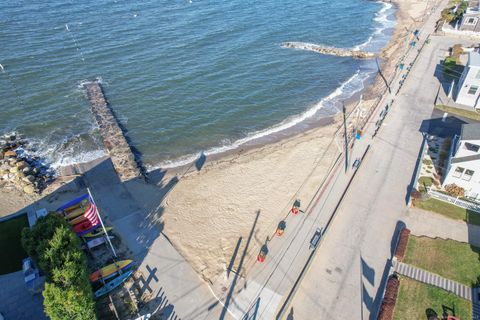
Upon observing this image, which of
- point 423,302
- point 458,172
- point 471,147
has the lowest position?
point 423,302

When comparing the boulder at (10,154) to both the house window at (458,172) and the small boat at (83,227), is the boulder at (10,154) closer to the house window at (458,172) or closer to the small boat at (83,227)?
the small boat at (83,227)

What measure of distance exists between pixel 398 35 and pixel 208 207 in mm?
76676

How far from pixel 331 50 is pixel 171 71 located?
3828 centimetres

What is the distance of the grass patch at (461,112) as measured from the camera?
46.6m

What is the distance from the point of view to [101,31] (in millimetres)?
75438

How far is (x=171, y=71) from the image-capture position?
61938mm

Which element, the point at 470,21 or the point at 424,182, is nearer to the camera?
the point at 424,182

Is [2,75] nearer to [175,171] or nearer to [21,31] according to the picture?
[21,31]

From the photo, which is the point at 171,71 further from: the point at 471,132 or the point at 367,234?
the point at 471,132

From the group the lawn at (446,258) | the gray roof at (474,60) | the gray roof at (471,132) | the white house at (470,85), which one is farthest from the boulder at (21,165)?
the gray roof at (474,60)

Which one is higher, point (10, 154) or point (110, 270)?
point (10, 154)

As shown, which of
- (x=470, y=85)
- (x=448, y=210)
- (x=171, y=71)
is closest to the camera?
(x=448, y=210)

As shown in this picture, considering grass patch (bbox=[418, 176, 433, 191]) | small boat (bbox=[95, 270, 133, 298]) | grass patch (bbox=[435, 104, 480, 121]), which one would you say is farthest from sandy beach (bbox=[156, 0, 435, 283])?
grass patch (bbox=[435, 104, 480, 121])

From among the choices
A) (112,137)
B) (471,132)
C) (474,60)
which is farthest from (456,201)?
(112,137)
